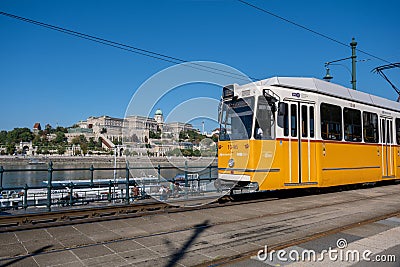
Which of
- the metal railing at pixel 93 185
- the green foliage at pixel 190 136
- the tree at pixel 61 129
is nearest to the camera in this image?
the metal railing at pixel 93 185

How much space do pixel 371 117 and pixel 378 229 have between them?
8430 mm

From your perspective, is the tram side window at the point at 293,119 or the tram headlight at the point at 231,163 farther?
the tram side window at the point at 293,119

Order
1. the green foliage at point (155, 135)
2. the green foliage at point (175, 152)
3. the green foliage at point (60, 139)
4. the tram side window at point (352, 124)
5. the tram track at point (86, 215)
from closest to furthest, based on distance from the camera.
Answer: the tram track at point (86, 215), the green foliage at point (175, 152), the green foliage at point (155, 135), the tram side window at point (352, 124), the green foliage at point (60, 139)

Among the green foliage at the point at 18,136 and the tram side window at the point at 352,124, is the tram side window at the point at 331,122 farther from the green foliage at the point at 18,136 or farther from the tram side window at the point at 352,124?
the green foliage at the point at 18,136

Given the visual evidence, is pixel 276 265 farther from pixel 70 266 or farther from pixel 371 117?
pixel 371 117

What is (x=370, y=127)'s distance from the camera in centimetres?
1425

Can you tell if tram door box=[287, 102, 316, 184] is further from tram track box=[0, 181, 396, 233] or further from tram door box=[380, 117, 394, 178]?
tram door box=[380, 117, 394, 178]

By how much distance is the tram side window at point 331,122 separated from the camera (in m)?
11.8

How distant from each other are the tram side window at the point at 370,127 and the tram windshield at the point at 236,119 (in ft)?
21.0

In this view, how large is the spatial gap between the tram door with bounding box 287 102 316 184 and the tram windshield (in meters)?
1.48

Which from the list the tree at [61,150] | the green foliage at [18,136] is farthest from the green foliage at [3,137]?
the tree at [61,150]

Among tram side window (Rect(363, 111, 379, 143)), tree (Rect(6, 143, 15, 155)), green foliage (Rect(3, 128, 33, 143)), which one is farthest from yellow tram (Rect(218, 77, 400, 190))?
green foliage (Rect(3, 128, 33, 143))

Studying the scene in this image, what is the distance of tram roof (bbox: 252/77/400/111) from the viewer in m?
11.2

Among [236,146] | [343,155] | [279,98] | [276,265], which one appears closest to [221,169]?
[236,146]
